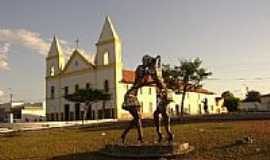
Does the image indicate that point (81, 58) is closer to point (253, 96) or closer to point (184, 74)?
point (184, 74)

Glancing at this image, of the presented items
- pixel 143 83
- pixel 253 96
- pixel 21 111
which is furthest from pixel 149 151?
pixel 253 96

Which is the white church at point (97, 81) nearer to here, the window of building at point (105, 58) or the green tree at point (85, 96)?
the window of building at point (105, 58)

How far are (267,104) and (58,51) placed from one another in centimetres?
4857

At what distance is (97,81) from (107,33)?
812 centimetres

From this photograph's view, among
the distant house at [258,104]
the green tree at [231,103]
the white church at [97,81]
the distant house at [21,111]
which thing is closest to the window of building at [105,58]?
the white church at [97,81]

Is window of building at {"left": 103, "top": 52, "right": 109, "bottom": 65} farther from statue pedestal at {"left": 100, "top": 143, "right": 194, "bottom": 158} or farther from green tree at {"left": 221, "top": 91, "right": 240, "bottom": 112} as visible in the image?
statue pedestal at {"left": 100, "top": 143, "right": 194, "bottom": 158}

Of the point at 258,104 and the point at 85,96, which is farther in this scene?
the point at 258,104

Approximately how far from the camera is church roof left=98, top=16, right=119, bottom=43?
69562 mm

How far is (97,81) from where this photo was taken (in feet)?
238

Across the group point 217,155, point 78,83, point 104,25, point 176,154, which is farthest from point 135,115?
point 78,83

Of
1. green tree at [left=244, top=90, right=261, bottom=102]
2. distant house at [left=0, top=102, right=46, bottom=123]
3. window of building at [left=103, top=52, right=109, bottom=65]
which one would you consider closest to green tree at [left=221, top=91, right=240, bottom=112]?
green tree at [left=244, top=90, right=261, bottom=102]

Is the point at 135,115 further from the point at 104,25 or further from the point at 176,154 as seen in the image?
the point at 104,25

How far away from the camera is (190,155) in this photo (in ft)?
50.4

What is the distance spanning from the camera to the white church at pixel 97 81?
228 feet
